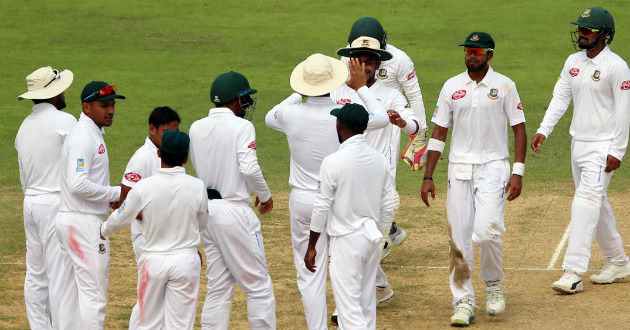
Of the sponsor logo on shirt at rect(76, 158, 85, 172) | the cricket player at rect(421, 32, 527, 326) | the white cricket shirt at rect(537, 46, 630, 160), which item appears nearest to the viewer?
the sponsor logo on shirt at rect(76, 158, 85, 172)

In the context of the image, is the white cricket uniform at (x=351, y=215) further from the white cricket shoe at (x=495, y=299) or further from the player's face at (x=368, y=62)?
the white cricket shoe at (x=495, y=299)

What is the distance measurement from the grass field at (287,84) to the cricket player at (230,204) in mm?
1060

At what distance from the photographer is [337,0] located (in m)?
29.2

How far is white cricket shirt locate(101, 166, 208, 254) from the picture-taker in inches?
327

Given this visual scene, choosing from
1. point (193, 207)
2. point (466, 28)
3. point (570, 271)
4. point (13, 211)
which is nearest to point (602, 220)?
point (570, 271)

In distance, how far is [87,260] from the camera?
909 centimetres

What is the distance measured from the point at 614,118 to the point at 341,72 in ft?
10.2

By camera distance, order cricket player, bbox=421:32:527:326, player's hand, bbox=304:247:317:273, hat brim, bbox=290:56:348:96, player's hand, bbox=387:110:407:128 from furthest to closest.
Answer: cricket player, bbox=421:32:527:326, player's hand, bbox=387:110:407:128, hat brim, bbox=290:56:348:96, player's hand, bbox=304:247:317:273

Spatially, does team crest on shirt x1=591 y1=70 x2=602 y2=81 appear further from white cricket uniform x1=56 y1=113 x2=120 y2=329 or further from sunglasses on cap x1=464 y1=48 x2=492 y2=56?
white cricket uniform x1=56 y1=113 x2=120 y2=329

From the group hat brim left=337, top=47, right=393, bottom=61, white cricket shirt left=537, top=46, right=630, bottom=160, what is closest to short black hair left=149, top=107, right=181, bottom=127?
hat brim left=337, top=47, right=393, bottom=61

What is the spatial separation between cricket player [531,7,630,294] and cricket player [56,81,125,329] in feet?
14.4

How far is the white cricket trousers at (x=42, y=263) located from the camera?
952cm

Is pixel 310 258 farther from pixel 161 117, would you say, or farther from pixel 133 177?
pixel 161 117

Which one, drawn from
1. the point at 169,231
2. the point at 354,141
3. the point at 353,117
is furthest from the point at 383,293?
the point at 169,231
